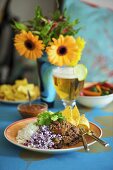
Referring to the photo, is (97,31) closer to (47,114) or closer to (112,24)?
(112,24)

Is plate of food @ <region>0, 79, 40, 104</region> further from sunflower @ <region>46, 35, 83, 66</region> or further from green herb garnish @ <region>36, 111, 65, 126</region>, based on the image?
green herb garnish @ <region>36, 111, 65, 126</region>

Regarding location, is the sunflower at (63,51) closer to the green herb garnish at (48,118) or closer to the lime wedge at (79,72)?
the lime wedge at (79,72)

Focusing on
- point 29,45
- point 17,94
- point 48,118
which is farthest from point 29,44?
point 48,118

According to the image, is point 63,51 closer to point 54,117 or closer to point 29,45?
point 29,45

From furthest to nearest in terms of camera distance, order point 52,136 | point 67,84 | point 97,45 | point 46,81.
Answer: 1. point 97,45
2. point 46,81
3. point 67,84
4. point 52,136

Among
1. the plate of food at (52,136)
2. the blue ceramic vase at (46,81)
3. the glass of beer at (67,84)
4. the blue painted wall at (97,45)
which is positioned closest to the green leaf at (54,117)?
the plate of food at (52,136)

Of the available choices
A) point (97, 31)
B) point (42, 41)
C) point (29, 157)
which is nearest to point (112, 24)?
point (97, 31)
